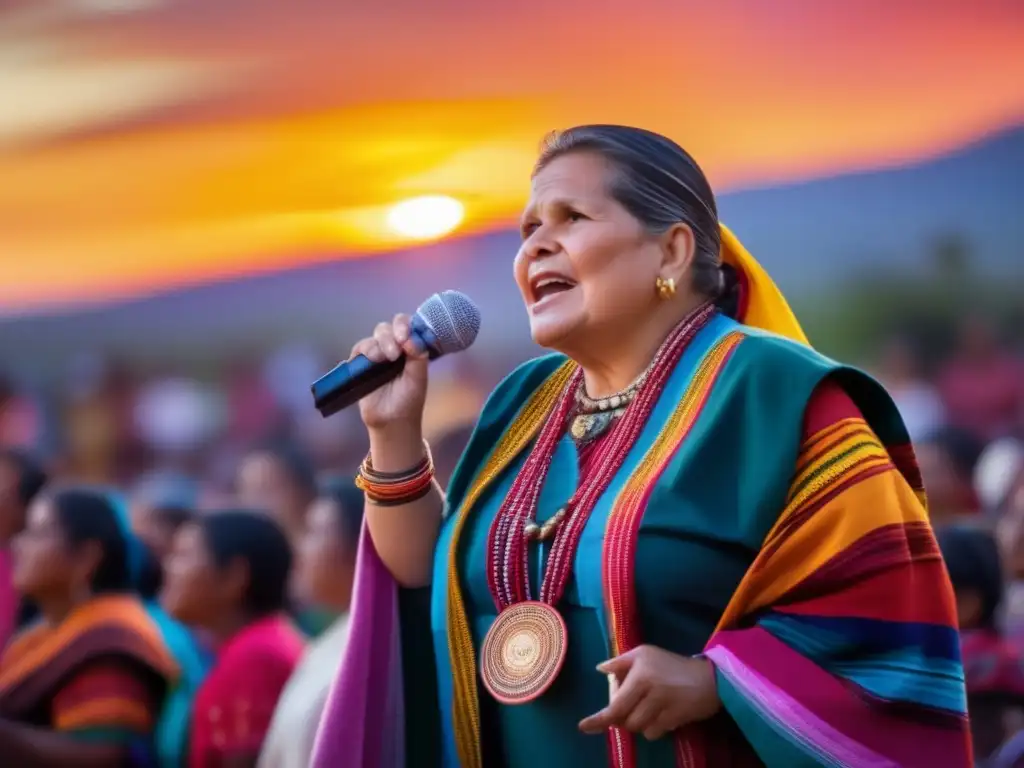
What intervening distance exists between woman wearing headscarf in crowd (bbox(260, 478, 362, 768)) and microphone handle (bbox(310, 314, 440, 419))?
1.32 m

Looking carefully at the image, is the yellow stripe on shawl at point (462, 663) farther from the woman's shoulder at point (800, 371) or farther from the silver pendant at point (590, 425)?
the woman's shoulder at point (800, 371)

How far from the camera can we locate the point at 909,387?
7.71 m

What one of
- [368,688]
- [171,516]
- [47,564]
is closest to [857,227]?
[171,516]

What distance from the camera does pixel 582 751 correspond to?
2074mm

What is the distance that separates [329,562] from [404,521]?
5.85 ft

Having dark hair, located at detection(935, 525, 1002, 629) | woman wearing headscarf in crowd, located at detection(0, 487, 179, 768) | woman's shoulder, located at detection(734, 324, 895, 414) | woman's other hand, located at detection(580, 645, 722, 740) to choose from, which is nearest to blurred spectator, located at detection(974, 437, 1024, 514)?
dark hair, located at detection(935, 525, 1002, 629)

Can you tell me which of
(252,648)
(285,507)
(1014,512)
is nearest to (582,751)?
(252,648)

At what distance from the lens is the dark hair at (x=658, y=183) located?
2195 mm

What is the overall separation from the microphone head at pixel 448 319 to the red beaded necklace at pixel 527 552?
8.8 inches

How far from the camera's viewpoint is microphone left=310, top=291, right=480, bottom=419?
2240mm

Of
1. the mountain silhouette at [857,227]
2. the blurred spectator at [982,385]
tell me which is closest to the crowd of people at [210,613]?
the blurred spectator at [982,385]

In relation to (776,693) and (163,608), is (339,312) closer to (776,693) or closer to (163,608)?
(163,608)

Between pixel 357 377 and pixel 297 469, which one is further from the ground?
pixel 297 469

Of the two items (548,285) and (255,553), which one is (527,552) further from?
(255,553)
